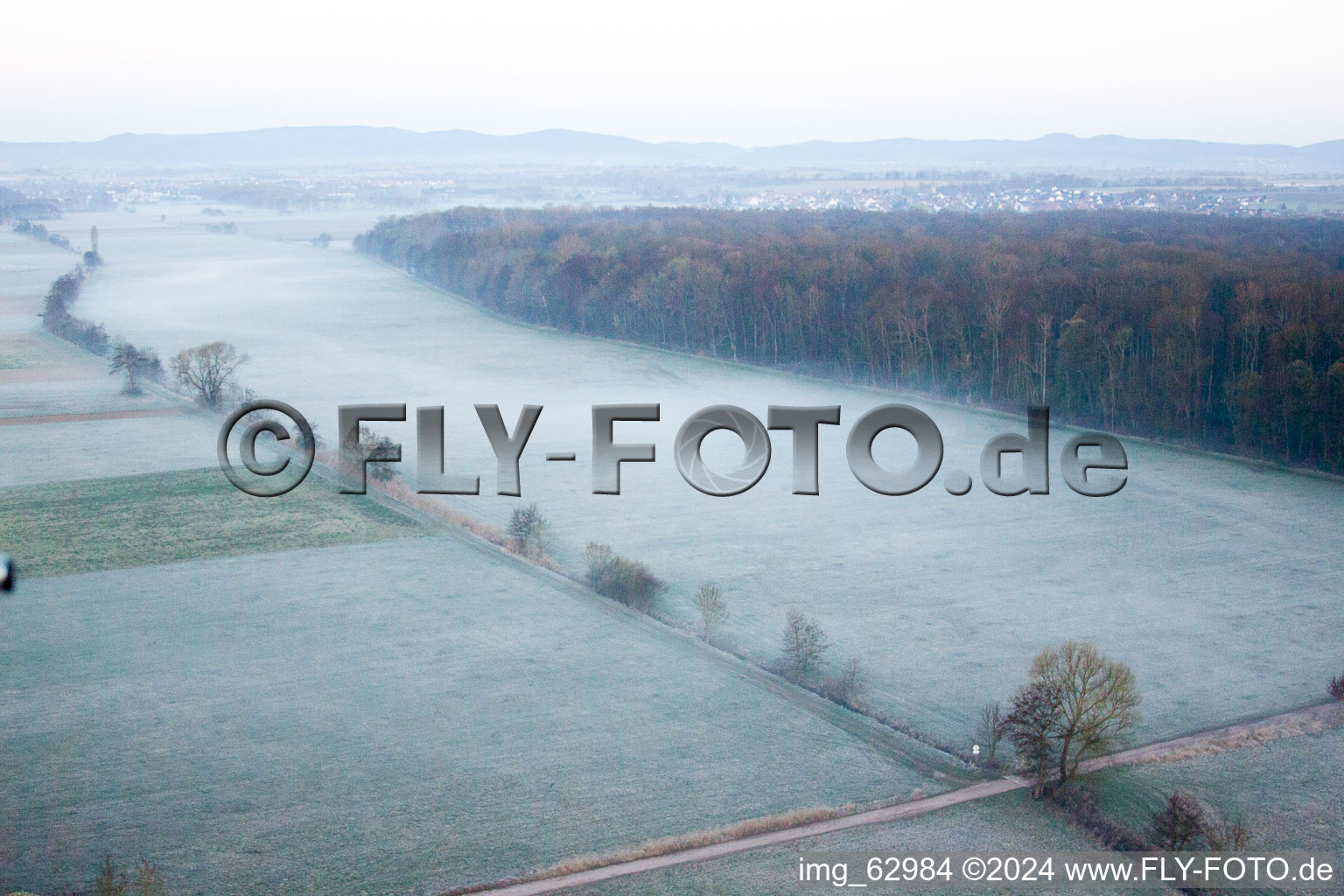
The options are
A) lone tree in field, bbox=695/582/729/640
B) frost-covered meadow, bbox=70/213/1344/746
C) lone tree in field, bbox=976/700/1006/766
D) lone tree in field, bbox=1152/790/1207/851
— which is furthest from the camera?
lone tree in field, bbox=695/582/729/640

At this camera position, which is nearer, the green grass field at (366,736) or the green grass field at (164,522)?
the green grass field at (366,736)

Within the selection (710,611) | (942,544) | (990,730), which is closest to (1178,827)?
(990,730)

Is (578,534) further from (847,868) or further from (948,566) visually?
(847,868)

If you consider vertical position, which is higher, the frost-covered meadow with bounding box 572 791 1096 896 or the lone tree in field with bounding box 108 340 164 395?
the lone tree in field with bounding box 108 340 164 395

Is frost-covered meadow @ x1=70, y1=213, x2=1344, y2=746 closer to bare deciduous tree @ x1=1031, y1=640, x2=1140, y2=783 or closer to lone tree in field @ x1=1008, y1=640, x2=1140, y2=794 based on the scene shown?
lone tree in field @ x1=1008, y1=640, x2=1140, y2=794

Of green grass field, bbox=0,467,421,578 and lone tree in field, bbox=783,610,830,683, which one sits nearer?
lone tree in field, bbox=783,610,830,683

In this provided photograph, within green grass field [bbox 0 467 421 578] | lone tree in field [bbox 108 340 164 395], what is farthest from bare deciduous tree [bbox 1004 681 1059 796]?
lone tree in field [bbox 108 340 164 395]

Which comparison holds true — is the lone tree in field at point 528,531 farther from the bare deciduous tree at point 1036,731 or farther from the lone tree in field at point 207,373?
the lone tree in field at point 207,373

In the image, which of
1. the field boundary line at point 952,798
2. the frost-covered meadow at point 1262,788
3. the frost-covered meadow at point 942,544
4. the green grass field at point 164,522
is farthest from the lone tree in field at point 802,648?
the green grass field at point 164,522
